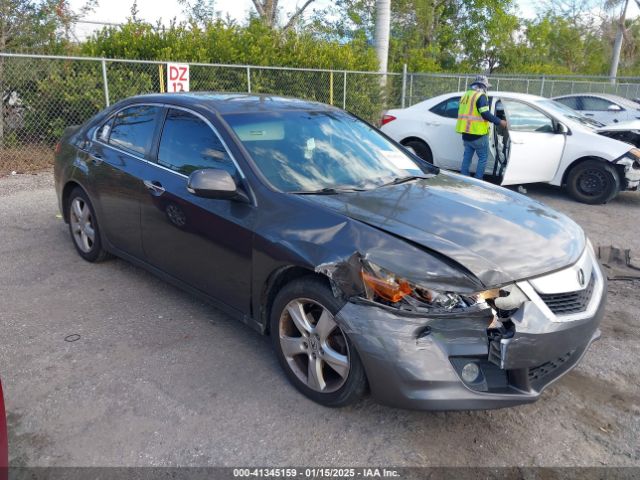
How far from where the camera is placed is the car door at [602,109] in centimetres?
1479

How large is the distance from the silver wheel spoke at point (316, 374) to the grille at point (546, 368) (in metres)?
1.08

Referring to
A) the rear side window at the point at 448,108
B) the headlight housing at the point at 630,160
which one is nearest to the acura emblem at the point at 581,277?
the headlight housing at the point at 630,160

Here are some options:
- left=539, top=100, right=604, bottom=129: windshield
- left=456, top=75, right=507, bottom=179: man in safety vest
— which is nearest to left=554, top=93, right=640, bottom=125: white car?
left=539, top=100, right=604, bottom=129: windshield

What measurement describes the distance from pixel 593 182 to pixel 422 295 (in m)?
6.75

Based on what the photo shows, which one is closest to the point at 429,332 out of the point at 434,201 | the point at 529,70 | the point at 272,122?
the point at 434,201

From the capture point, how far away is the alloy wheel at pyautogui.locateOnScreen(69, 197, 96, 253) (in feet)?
16.5

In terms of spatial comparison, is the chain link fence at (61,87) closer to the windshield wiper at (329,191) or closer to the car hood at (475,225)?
the windshield wiper at (329,191)

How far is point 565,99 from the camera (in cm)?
1581

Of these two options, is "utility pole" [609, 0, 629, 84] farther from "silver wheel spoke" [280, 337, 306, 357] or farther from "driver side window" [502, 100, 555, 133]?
"silver wheel spoke" [280, 337, 306, 357]

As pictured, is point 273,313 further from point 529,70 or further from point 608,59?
point 608,59

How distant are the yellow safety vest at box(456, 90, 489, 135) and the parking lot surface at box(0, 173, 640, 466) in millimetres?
4129

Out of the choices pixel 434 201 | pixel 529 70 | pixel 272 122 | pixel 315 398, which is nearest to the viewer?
pixel 315 398

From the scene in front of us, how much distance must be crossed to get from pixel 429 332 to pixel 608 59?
49679mm

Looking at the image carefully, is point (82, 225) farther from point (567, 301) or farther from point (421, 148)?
point (421, 148)
